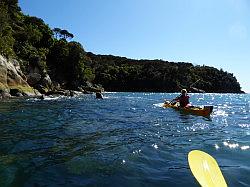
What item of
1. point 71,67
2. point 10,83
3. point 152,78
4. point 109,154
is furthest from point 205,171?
point 152,78

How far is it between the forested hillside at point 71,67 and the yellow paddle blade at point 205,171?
44853mm

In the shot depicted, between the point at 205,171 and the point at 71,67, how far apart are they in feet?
275

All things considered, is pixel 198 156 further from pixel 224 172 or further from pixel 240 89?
pixel 240 89

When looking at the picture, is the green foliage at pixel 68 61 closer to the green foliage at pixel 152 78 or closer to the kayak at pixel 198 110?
the green foliage at pixel 152 78

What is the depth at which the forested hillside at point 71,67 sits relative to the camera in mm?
65438

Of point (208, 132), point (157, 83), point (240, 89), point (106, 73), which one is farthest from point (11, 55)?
point (240, 89)

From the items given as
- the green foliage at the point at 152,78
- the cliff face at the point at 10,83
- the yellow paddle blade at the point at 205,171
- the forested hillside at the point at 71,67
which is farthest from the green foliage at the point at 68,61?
the yellow paddle blade at the point at 205,171

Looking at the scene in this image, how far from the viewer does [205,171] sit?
6570mm

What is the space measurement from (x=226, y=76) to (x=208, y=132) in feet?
561

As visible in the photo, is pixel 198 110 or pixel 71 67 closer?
pixel 198 110

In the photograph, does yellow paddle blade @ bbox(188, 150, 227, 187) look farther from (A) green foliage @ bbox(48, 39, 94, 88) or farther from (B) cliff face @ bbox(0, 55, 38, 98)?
(A) green foliage @ bbox(48, 39, 94, 88)

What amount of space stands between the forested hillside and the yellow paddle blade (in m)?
44.9

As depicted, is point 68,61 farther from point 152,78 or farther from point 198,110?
point 198,110

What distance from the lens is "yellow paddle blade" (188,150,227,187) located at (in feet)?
20.7
